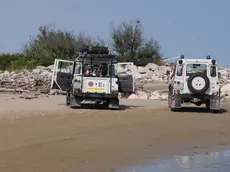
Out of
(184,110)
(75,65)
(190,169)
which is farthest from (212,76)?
(190,169)

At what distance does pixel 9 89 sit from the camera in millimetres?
37375

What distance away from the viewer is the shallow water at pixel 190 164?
10.3 metres

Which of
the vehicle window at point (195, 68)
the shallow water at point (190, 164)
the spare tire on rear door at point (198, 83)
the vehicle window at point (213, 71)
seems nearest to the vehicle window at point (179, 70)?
the vehicle window at point (195, 68)

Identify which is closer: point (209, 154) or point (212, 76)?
point (209, 154)

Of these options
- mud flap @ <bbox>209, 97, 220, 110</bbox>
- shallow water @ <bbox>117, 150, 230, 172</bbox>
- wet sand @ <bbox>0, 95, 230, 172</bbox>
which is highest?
mud flap @ <bbox>209, 97, 220, 110</bbox>

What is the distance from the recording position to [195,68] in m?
22.9

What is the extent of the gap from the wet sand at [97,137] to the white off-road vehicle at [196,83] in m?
0.70

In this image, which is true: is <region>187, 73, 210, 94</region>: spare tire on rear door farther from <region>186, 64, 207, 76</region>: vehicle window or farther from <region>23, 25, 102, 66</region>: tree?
<region>23, 25, 102, 66</region>: tree

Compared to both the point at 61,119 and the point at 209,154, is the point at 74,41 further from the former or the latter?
the point at 209,154

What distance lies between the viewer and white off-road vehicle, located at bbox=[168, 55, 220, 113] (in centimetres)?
2219

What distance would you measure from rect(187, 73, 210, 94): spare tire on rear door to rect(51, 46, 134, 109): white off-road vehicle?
2.66m

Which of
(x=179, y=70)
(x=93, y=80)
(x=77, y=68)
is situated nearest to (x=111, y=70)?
(x=77, y=68)

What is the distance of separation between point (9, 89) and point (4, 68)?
102 ft

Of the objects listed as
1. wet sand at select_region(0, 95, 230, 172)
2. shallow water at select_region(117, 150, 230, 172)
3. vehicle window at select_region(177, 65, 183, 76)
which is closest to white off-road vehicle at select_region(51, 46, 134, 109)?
wet sand at select_region(0, 95, 230, 172)
